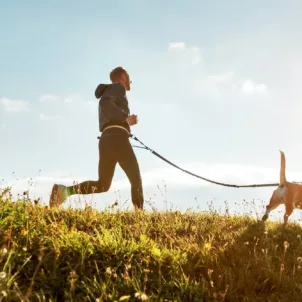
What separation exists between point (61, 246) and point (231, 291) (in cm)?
168

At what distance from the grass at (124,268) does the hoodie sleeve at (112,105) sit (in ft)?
9.29

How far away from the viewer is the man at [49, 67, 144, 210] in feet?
24.2

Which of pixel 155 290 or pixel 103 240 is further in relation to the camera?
pixel 103 240

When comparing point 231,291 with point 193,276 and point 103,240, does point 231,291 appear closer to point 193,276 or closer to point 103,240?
point 193,276

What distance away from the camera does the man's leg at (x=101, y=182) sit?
7246 mm

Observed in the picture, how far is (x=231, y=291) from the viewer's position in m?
3.75

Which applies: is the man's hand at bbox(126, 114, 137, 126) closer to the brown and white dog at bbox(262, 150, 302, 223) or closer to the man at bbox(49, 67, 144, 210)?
the man at bbox(49, 67, 144, 210)

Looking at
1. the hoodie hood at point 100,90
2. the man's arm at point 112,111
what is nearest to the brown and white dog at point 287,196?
the man's arm at point 112,111

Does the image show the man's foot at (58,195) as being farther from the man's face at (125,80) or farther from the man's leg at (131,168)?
the man's face at (125,80)

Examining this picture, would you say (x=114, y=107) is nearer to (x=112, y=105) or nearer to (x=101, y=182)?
(x=112, y=105)

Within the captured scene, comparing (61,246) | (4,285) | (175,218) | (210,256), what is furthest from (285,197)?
(4,285)

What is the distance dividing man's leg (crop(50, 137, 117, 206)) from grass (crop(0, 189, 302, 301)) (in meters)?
2.01

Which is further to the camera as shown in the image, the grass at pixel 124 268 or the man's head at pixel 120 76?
the man's head at pixel 120 76

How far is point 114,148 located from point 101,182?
26.5 inches
